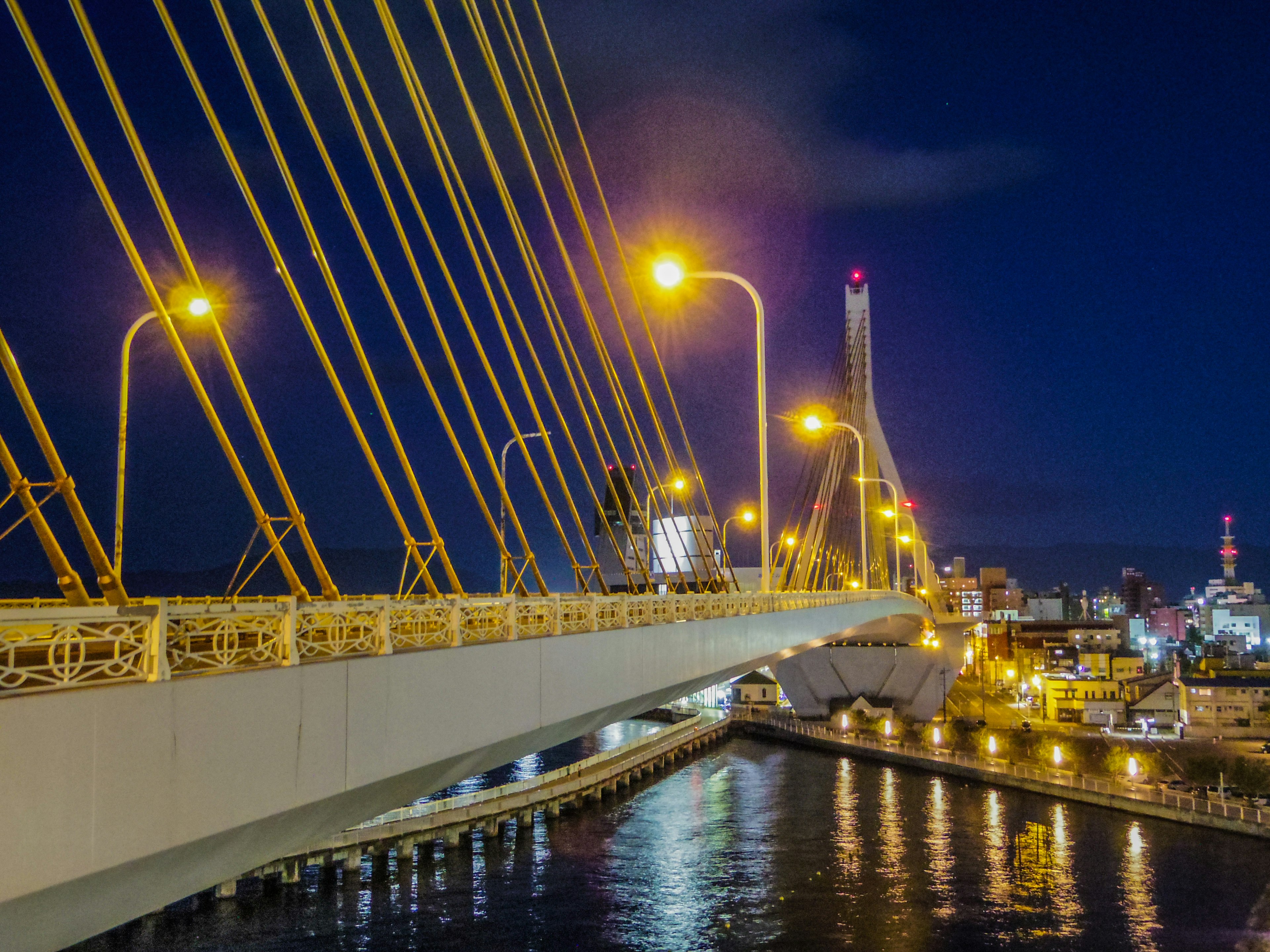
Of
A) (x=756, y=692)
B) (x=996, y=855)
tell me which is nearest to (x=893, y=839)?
(x=996, y=855)

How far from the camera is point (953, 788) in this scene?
149 ft

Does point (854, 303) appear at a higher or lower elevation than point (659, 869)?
higher

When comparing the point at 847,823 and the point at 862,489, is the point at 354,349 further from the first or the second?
the point at 862,489

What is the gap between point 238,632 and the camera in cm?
588

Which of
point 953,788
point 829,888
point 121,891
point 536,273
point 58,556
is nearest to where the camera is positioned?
point 121,891

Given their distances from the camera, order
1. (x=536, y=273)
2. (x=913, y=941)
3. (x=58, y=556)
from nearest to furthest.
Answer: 1. (x=58, y=556)
2. (x=536, y=273)
3. (x=913, y=941)

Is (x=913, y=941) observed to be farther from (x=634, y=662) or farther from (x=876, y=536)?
(x=876, y=536)

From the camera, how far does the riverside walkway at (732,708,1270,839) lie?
36.7 m

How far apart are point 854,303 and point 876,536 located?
16268 millimetres

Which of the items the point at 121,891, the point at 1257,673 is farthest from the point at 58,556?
the point at 1257,673

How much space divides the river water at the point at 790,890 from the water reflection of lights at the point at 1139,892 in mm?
69

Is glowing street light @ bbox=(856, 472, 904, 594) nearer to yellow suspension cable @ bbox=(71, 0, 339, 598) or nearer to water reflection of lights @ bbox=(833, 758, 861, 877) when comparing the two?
water reflection of lights @ bbox=(833, 758, 861, 877)

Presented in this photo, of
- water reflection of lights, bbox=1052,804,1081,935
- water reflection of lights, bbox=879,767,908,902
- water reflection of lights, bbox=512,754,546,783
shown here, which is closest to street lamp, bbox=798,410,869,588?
water reflection of lights, bbox=879,767,908,902

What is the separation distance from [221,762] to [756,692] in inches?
3105
